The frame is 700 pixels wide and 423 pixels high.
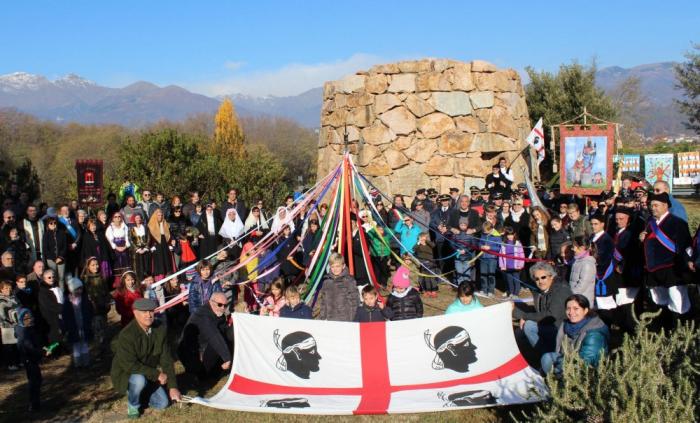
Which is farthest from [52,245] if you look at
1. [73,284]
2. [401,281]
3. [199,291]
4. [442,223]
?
[442,223]

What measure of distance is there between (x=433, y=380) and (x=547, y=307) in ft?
5.19

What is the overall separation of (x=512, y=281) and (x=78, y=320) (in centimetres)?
667

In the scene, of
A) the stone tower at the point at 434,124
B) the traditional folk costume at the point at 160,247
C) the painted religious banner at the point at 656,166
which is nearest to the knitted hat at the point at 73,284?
the traditional folk costume at the point at 160,247

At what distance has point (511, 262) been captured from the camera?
36.3 feet

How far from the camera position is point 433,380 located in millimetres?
6602

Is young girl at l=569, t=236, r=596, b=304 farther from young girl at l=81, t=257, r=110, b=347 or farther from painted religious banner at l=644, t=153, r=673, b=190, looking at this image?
painted religious banner at l=644, t=153, r=673, b=190

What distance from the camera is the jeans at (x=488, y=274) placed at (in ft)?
37.0

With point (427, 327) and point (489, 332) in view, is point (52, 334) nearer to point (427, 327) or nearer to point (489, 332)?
point (427, 327)

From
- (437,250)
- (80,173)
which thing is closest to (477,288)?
(437,250)

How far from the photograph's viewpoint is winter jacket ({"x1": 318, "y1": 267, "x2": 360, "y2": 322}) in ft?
25.7

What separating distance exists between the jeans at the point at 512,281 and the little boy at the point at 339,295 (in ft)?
13.6

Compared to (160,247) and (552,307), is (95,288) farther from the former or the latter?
(552,307)

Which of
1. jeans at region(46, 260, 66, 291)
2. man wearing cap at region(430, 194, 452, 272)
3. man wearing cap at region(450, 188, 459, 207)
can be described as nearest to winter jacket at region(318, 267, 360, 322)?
man wearing cap at region(430, 194, 452, 272)

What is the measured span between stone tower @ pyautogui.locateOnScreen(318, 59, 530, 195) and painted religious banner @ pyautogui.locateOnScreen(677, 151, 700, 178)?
1837cm
